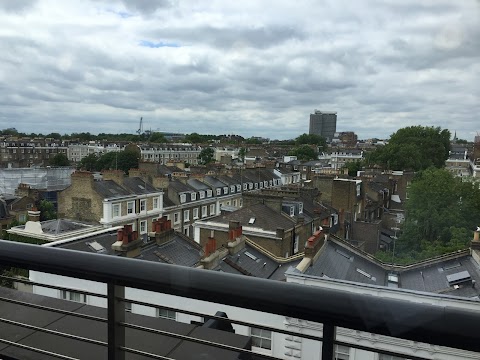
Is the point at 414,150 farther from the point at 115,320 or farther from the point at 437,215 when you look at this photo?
the point at 115,320

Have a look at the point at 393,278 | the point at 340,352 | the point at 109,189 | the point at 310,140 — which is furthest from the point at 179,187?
the point at 310,140

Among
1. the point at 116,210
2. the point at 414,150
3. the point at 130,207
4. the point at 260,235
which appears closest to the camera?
the point at 260,235

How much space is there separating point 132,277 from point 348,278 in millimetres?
11082

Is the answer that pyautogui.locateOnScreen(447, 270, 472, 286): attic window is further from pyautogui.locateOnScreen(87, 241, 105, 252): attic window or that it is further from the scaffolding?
the scaffolding

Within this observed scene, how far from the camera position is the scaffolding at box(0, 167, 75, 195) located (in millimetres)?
41094

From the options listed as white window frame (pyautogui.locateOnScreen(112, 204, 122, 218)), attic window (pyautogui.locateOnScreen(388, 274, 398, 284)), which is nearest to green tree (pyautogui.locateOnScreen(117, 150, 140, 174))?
white window frame (pyautogui.locateOnScreen(112, 204, 122, 218))

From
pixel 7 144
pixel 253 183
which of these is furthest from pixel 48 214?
pixel 7 144

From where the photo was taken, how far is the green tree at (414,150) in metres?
53.4

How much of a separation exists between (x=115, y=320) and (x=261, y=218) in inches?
633

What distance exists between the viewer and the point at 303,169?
48.8 meters

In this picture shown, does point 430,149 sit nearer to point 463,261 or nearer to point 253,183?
point 253,183

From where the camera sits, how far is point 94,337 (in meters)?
1.85

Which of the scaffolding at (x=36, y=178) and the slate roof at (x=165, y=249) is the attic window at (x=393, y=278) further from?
the scaffolding at (x=36, y=178)

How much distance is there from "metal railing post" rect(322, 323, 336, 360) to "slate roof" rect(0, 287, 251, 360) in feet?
1.60
